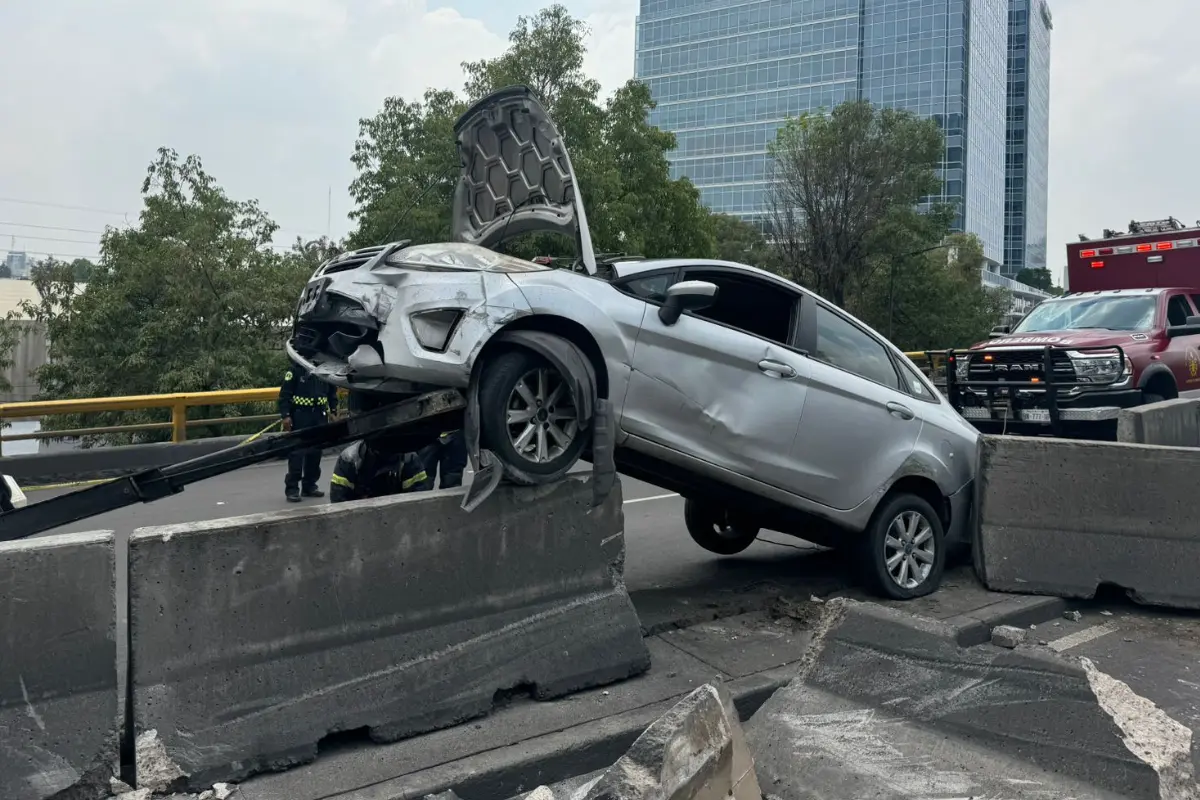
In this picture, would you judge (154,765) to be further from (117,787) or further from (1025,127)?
(1025,127)

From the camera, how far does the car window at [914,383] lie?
6.02 metres

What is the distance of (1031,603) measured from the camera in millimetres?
5633

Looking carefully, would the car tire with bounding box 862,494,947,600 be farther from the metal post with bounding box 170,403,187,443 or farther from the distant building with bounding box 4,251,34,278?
the distant building with bounding box 4,251,34,278

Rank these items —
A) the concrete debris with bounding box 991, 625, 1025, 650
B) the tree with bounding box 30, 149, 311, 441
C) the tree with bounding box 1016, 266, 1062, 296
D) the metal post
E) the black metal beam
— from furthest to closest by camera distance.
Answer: the tree with bounding box 1016, 266, 1062, 296 → the tree with bounding box 30, 149, 311, 441 → the metal post → the concrete debris with bounding box 991, 625, 1025, 650 → the black metal beam

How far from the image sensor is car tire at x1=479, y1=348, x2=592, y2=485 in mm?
3965

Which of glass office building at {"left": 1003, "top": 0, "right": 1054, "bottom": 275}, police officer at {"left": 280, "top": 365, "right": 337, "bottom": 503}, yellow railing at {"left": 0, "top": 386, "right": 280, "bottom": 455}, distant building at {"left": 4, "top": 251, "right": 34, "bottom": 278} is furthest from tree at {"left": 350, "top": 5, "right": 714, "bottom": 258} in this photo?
glass office building at {"left": 1003, "top": 0, "right": 1054, "bottom": 275}

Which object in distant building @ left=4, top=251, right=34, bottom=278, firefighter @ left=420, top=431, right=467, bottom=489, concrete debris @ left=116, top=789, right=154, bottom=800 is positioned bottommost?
concrete debris @ left=116, top=789, right=154, bottom=800

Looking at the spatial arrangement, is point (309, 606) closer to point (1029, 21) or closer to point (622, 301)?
point (622, 301)

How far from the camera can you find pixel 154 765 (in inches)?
126

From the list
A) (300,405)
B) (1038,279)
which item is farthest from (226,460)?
(1038,279)

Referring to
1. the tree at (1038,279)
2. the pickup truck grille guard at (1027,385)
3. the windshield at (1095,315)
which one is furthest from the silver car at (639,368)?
the tree at (1038,279)

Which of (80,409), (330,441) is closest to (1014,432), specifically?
(330,441)

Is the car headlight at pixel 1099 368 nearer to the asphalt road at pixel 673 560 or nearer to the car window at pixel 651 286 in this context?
the asphalt road at pixel 673 560

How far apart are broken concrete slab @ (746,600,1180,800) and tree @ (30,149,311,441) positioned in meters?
14.5
